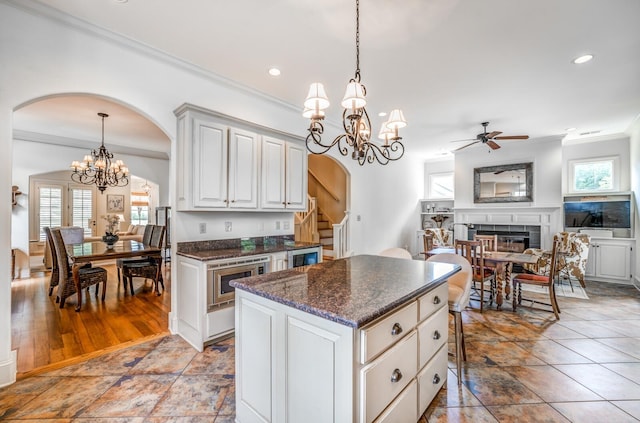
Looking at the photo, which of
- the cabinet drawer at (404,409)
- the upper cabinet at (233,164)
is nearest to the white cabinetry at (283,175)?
the upper cabinet at (233,164)

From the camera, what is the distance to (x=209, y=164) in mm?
3047

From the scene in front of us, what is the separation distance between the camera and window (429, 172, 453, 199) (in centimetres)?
824

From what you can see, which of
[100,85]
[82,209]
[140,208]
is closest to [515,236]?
[100,85]

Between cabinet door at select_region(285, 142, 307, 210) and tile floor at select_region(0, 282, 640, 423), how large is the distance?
1.93 meters

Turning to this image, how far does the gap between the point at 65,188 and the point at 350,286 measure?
358 inches

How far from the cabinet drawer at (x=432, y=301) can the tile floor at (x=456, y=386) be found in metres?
0.72

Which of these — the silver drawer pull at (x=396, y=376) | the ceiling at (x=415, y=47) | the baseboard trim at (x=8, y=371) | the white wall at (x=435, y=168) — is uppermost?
the ceiling at (x=415, y=47)

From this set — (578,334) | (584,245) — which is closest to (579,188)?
(584,245)

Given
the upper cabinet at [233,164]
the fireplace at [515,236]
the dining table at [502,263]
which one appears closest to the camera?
the upper cabinet at [233,164]

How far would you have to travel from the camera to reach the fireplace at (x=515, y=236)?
623 cm

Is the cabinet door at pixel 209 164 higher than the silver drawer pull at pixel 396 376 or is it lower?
higher

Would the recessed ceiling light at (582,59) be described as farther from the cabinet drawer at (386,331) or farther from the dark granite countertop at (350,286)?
the cabinet drawer at (386,331)

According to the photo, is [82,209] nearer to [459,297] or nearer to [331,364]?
[331,364]

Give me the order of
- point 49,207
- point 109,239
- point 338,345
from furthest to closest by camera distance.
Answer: point 49,207, point 109,239, point 338,345
